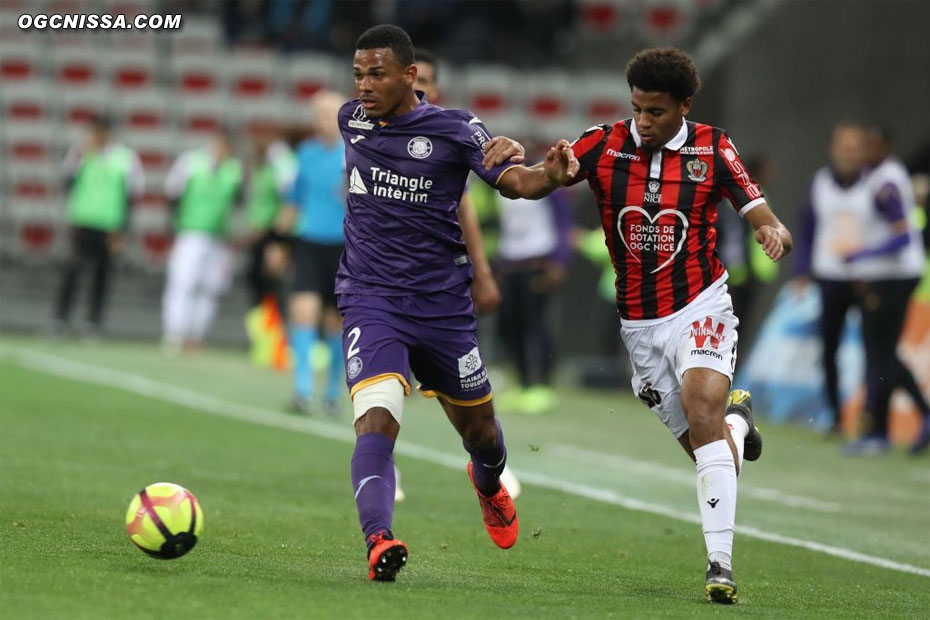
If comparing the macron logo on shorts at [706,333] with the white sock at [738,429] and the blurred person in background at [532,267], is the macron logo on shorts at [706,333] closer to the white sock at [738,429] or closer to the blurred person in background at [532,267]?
the white sock at [738,429]

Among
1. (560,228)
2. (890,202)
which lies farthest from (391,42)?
(560,228)

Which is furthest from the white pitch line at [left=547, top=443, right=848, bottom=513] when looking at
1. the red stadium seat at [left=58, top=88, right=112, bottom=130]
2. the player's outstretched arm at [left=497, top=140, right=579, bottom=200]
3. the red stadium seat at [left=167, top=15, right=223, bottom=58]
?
the red stadium seat at [left=58, top=88, right=112, bottom=130]

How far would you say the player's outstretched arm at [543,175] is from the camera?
6.73 m

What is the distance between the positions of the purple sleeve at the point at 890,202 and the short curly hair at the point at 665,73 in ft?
23.5

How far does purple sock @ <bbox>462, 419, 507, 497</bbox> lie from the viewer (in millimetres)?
7555

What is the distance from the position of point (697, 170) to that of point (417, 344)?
135 centimetres

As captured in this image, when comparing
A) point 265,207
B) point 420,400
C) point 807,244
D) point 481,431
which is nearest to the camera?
point 481,431

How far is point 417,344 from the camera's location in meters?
7.05

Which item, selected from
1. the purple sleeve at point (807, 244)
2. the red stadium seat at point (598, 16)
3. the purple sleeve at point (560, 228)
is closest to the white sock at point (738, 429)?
the purple sleeve at point (807, 244)

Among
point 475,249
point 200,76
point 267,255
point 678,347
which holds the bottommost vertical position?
point 267,255

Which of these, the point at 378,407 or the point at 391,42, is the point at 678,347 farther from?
the point at 391,42

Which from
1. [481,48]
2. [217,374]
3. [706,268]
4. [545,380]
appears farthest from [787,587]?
[481,48]

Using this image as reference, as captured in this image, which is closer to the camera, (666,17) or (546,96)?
(546,96)

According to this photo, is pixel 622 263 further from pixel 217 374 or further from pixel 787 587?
pixel 217 374
